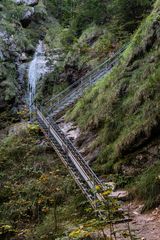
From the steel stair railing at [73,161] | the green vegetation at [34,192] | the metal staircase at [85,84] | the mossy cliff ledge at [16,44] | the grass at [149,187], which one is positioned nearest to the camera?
the grass at [149,187]

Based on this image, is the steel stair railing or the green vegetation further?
the green vegetation

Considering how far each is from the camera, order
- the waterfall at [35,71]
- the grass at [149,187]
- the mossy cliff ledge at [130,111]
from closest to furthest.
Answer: the grass at [149,187], the mossy cliff ledge at [130,111], the waterfall at [35,71]

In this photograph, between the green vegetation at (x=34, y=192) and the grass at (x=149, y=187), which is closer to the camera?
the grass at (x=149, y=187)

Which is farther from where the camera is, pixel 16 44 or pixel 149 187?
pixel 16 44

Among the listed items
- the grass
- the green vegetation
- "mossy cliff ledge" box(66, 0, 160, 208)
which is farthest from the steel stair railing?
the grass

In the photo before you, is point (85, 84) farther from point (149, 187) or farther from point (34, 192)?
point (149, 187)

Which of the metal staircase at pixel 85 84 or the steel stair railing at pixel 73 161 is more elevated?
the metal staircase at pixel 85 84

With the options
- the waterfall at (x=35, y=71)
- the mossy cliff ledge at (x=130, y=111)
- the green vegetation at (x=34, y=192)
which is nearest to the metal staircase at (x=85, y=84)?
the green vegetation at (x=34, y=192)

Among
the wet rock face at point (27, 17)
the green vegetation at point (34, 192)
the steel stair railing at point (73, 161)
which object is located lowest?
the green vegetation at point (34, 192)

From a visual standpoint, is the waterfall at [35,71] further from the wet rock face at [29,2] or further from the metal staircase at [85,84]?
the wet rock face at [29,2]

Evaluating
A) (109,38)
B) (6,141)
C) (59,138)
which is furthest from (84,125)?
(109,38)

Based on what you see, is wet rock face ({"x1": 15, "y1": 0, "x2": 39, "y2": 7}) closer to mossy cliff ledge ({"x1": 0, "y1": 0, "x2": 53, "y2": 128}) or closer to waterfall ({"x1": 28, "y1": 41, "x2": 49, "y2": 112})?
mossy cliff ledge ({"x1": 0, "y1": 0, "x2": 53, "y2": 128})

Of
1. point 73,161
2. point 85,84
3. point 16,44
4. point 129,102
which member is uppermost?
point 16,44

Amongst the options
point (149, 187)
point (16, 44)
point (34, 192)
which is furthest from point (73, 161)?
point (16, 44)
